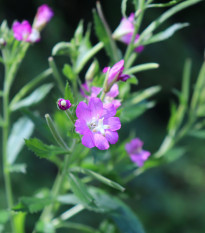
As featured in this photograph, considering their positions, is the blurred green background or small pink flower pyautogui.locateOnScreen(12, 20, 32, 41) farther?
the blurred green background

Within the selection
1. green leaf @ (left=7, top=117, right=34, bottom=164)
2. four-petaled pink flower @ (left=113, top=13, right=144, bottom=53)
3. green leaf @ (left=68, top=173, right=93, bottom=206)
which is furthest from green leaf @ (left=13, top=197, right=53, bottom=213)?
four-petaled pink flower @ (left=113, top=13, right=144, bottom=53)

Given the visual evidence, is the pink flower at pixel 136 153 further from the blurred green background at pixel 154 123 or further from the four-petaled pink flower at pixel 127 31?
the blurred green background at pixel 154 123

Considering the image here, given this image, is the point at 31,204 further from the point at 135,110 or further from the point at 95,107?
the point at 135,110

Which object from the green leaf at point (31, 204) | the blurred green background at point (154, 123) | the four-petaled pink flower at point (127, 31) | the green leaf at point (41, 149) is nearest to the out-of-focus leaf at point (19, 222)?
the green leaf at point (31, 204)

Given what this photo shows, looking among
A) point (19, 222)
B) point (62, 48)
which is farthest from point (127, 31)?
point (19, 222)

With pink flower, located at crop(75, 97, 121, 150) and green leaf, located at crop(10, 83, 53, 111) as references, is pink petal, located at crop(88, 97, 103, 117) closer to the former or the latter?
pink flower, located at crop(75, 97, 121, 150)

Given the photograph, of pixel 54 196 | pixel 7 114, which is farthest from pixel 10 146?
pixel 54 196
